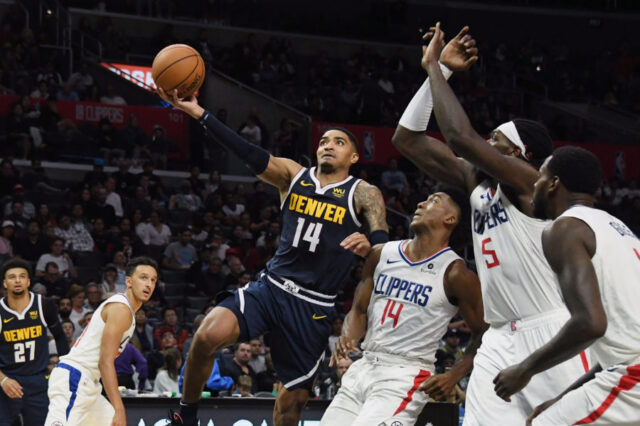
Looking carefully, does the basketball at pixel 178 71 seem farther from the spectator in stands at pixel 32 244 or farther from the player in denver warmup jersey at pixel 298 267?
the spectator in stands at pixel 32 244

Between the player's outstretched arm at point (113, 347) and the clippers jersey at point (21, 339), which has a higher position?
the player's outstretched arm at point (113, 347)

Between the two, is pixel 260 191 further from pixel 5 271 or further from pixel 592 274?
pixel 592 274

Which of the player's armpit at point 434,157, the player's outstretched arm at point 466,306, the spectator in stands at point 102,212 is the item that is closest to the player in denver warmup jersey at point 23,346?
the player's outstretched arm at point 466,306

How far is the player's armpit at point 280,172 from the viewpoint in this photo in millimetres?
6660

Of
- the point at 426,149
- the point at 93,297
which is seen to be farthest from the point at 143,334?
the point at 426,149

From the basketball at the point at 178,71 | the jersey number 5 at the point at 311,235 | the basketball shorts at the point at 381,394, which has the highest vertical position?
the basketball at the point at 178,71

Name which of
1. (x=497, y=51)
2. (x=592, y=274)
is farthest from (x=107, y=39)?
(x=592, y=274)

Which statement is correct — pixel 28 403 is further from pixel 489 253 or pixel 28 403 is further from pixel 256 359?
pixel 489 253

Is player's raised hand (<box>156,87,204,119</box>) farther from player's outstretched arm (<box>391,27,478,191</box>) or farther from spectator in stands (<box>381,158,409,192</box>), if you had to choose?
spectator in stands (<box>381,158,409,192</box>)

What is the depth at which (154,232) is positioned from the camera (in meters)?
15.2

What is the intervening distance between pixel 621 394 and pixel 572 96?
23765 mm

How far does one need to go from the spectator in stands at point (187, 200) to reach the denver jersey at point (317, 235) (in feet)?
33.1

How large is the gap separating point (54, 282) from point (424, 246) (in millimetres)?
8324

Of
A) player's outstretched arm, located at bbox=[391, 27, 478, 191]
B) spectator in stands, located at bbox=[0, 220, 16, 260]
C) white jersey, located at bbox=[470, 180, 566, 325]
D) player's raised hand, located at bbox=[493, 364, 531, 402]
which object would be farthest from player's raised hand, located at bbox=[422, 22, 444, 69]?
spectator in stands, located at bbox=[0, 220, 16, 260]
